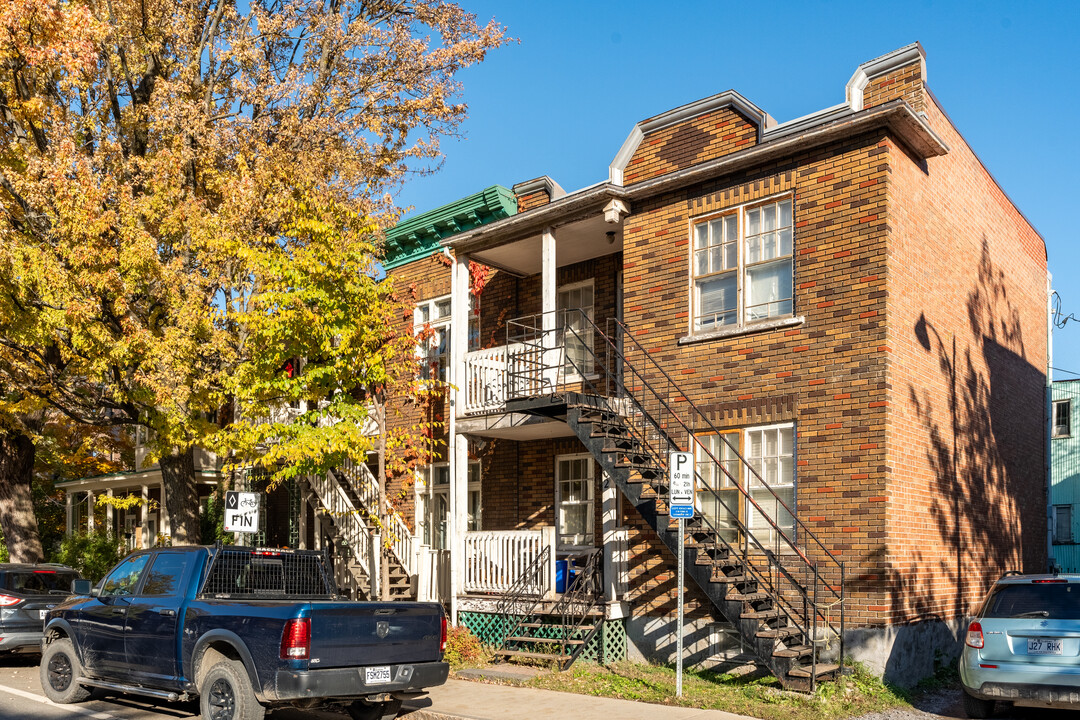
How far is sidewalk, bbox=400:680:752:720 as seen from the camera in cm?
1013

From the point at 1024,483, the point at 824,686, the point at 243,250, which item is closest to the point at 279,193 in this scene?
the point at 243,250

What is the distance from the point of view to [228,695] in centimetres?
880

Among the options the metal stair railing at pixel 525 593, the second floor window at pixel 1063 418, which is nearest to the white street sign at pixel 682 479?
the metal stair railing at pixel 525 593

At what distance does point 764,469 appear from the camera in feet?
42.8

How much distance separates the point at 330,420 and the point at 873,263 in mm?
8617

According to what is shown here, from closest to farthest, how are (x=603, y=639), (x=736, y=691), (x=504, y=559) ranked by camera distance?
(x=736, y=691) < (x=603, y=639) < (x=504, y=559)

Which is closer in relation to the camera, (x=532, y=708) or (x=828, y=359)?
(x=532, y=708)

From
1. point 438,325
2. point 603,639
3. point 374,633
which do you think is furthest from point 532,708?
point 438,325

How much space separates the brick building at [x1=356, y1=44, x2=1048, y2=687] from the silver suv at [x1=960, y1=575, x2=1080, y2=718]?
60.3 inches

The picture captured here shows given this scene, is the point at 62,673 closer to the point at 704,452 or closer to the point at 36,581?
the point at 36,581

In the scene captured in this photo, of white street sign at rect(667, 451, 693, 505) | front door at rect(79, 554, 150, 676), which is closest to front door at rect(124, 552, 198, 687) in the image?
front door at rect(79, 554, 150, 676)

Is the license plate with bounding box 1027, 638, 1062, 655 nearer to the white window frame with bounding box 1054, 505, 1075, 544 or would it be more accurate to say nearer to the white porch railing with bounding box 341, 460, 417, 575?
the white porch railing with bounding box 341, 460, 417, 575

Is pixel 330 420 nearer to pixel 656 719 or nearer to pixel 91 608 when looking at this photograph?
pixel 91 608

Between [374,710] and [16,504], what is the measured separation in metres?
15.2
